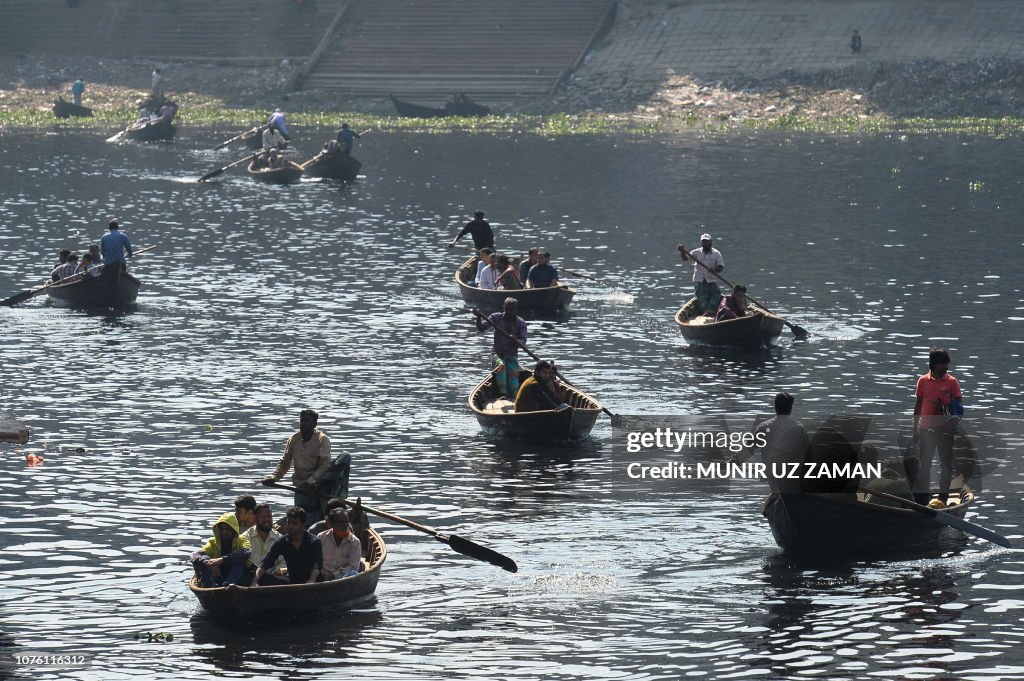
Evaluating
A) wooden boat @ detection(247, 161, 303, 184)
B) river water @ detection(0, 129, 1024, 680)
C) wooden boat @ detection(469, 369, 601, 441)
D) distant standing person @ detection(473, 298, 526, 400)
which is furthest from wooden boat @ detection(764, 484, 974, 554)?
wooden boat @ detection(247, 161, 303, 184)

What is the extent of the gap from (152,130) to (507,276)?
2319 inches

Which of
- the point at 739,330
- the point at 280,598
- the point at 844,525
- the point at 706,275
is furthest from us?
the point at 706,275

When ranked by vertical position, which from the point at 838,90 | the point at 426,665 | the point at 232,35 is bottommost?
the point at 426,665

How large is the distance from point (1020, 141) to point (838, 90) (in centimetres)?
1553

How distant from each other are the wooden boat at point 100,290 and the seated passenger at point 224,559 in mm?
25621

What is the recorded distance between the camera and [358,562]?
23109 mm

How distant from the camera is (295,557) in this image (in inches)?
883

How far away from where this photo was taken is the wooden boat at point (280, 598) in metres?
22.1

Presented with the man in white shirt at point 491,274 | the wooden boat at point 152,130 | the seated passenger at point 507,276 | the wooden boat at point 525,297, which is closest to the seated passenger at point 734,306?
the wooden boat at point 525,297

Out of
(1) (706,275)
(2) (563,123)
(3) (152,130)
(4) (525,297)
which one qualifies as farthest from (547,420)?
(3) (152,130)

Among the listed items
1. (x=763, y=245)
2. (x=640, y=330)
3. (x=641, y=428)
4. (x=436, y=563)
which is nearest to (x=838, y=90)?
(x=763, y=245)

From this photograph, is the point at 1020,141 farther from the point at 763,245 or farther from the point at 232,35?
the point at 232,35

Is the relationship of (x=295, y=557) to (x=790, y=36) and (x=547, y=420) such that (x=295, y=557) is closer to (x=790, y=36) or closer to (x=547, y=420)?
(x=547, y=420)

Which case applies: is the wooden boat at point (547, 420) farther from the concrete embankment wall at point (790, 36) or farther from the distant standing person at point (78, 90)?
the distant standing person at point (78, 90)
